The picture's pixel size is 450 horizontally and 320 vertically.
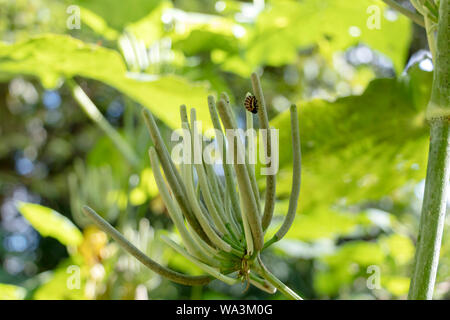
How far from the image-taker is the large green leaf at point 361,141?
0.43 m

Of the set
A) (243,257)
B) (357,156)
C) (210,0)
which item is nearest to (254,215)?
(243,257)

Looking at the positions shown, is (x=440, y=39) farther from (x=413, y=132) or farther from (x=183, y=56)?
(x=183, y=56)

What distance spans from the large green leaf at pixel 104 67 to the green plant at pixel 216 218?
0.23m

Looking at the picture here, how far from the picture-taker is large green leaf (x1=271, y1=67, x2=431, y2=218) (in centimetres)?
43

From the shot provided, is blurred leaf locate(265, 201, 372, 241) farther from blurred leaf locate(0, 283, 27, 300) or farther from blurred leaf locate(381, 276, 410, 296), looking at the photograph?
blurred leaf locate(0, 283, 27, 300)

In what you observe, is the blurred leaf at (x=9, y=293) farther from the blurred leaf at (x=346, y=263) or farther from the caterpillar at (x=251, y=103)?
the blurred leaf at (x=346, y=263)

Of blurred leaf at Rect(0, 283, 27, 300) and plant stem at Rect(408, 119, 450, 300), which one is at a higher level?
plant stem at Rect(408, 119, 450, 300)

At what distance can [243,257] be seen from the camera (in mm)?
272

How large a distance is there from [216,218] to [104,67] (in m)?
0.31

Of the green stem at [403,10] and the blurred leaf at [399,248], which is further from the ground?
the green stem at [403,10]

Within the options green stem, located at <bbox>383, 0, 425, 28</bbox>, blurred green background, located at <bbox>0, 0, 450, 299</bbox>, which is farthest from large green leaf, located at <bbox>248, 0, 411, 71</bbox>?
green stem, located at <bbox>383, 0, 425, 28</bbox>

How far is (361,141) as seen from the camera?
0.47 metres

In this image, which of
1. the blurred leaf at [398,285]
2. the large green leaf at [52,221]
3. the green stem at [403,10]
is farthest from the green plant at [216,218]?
the blurred leaf at [398,285]
